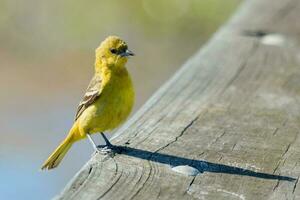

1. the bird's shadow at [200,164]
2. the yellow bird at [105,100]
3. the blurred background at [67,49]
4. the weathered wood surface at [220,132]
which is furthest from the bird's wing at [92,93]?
the blurred background at [67,49]

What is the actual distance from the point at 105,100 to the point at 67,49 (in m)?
6.32

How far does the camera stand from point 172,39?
10.8 meters

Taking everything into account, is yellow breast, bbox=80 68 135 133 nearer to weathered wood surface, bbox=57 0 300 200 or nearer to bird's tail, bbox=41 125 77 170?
bird's tail, bbox=41 125 77 170

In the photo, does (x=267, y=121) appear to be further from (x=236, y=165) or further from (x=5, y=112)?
(x=5, y=112)

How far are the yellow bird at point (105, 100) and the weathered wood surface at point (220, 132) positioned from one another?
394 millimetres

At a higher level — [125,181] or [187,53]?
[125,181]

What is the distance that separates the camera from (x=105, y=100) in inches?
183

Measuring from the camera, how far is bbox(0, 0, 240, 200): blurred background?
871cm

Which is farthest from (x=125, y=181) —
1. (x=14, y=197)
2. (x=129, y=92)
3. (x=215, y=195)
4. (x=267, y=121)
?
(x=14, y=197)

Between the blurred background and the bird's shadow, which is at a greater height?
the bird's shadow

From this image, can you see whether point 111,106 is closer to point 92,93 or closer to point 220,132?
point 92,93

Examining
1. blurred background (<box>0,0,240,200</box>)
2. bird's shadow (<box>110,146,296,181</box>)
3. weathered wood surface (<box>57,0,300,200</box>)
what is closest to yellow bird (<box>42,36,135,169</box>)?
weathered wood surface (<box>57,0,300,200</box>)

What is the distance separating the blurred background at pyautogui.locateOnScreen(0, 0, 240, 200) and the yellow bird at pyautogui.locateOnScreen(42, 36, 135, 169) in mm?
2982

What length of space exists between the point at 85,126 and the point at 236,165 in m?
1.66
